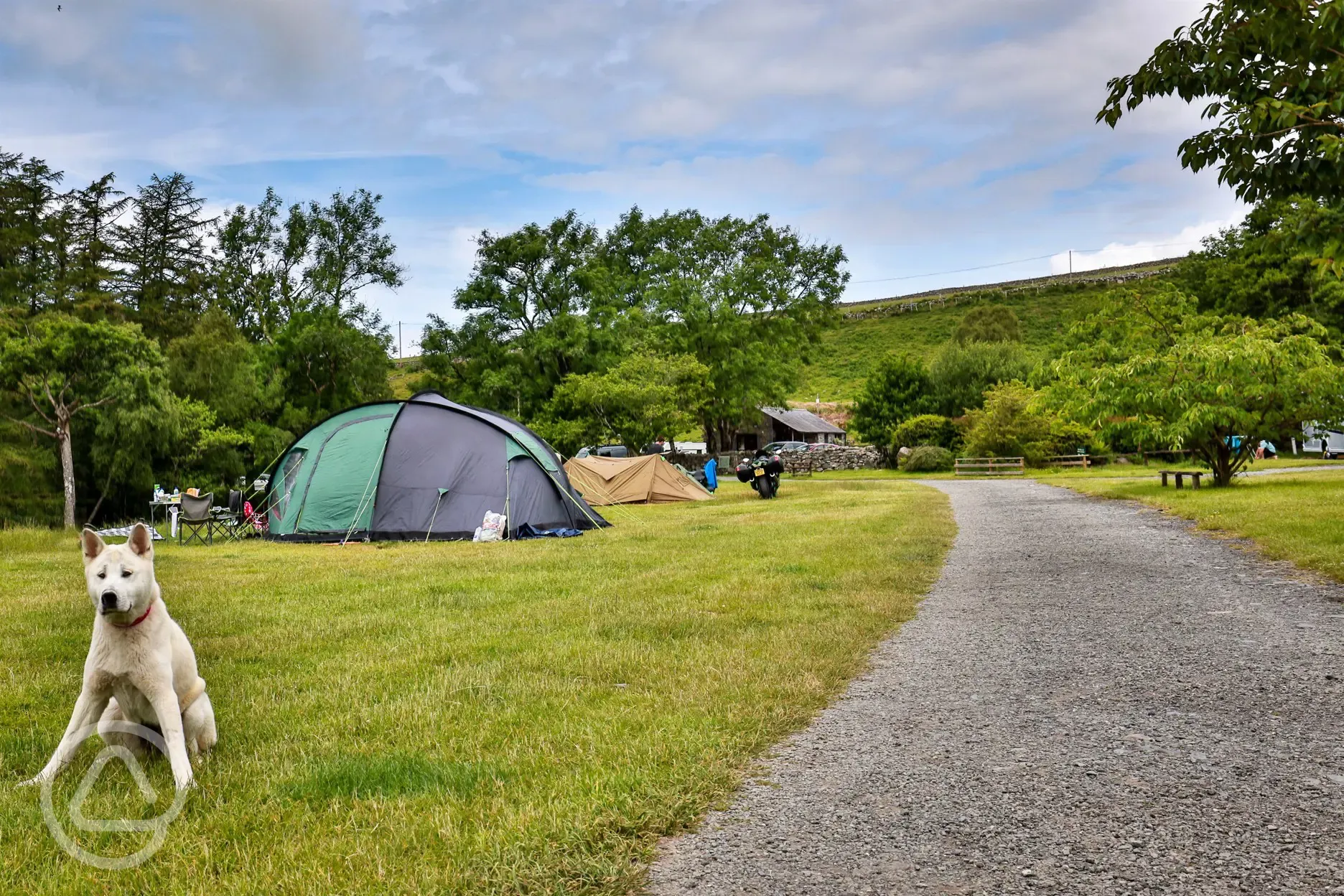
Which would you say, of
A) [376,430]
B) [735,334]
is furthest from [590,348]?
[376,430]

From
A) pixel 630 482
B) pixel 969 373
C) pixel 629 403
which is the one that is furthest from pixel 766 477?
pixel 969 373

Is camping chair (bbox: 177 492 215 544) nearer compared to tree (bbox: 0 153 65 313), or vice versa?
camping chair (bbox: 177 492 215 544)

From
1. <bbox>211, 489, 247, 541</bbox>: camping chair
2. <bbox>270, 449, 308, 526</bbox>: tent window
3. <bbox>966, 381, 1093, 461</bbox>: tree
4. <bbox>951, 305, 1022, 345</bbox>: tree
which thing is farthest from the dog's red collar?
<bbox>951, 305, 1022, 345</bbox>: tree

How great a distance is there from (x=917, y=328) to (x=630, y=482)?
78.7 m

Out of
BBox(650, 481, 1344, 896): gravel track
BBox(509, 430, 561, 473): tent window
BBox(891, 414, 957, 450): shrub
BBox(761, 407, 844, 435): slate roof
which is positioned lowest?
BBox(650, 481, 1344, 896): gravel track

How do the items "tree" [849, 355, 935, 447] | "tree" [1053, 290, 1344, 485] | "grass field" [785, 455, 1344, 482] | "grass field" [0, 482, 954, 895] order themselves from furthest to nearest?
"tree" [849, 355, 935, 447], "grass field" [785, 455, 1344, 482], "tree" [1053, 290, 1344, 485], "grass field" [0, 482, 954, 895]

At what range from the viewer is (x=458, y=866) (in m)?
2.84

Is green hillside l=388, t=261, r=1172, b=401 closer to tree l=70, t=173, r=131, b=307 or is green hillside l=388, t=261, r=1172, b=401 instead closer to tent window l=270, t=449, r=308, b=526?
tree l=70, t=173, r=131, b=307

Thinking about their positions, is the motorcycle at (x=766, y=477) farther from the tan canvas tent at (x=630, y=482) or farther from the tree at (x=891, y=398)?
the tree at (x=891, y=398)

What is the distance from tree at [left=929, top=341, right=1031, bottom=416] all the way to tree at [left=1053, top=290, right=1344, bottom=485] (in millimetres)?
30987

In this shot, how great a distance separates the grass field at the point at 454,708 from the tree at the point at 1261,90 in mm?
4537

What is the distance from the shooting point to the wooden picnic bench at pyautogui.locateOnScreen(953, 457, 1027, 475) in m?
39.8

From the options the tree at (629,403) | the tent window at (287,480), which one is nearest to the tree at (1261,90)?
the tent window at (287,480)

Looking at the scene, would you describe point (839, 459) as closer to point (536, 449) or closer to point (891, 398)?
point (891, 398)
